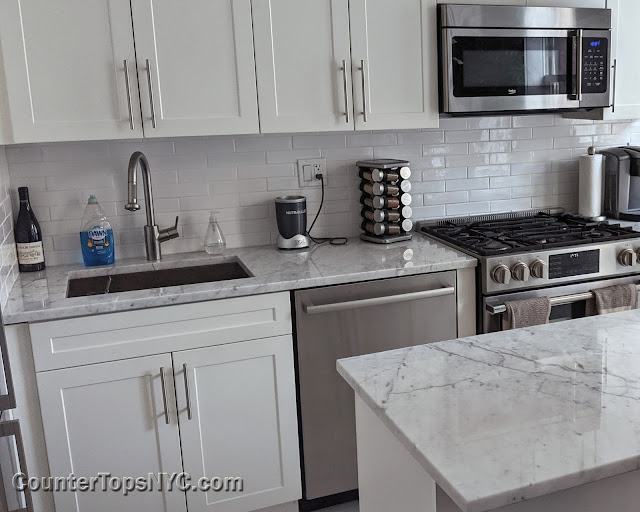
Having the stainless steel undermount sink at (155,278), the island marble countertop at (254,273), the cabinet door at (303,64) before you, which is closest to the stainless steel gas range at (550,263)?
the island marble countertop at (254,273)

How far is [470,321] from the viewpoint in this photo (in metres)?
2.55

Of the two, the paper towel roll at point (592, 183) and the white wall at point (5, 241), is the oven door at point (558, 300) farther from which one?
the white wall at point (5, 241)

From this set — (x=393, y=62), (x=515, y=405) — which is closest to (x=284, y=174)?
(x=393, y=62)

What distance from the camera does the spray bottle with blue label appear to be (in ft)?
8.48

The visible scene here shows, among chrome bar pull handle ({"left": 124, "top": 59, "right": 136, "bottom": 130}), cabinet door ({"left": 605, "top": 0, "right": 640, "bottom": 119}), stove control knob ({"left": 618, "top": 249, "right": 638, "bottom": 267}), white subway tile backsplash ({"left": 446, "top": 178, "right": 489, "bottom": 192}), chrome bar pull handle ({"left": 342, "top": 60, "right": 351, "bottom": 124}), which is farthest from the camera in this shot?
white subway tile backsplash ({"left": 446, "top": 178, "right": 489, "bottom": 192})

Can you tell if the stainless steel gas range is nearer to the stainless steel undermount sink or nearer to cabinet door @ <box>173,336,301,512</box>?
cabinet door @ <box>173,336,301,512</box>

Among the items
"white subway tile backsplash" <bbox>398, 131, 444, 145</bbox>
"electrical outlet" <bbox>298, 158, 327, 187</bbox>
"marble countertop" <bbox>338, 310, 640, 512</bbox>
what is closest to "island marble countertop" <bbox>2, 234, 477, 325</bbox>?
"electrical outlet" <bbox>298, 158, 327, 187</bbox>

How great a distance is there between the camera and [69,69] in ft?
7.37

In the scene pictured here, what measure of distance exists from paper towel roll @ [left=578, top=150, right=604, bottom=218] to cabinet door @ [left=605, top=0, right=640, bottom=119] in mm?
266

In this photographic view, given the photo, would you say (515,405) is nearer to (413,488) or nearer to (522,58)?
(413,488)

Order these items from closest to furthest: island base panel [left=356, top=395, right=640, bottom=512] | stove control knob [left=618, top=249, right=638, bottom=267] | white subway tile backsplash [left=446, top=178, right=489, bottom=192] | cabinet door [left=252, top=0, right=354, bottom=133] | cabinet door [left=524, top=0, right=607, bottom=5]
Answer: island base panel [left=356, top=395, right=640, bottom=512]
cabinet door [left=252, top=0, right=354, bottom=133]
stove control knob [left=618, top=249, right=638, bottom=267]
cabinet door [left=524, top=0, right=607, bottom=5]
white subway tile backsplash [left=446, top=178, right=489, bottom=192]

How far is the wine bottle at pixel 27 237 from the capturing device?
99.1 inches

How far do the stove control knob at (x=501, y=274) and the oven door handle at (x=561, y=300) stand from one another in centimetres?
10

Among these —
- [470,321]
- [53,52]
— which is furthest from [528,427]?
[53,52]
